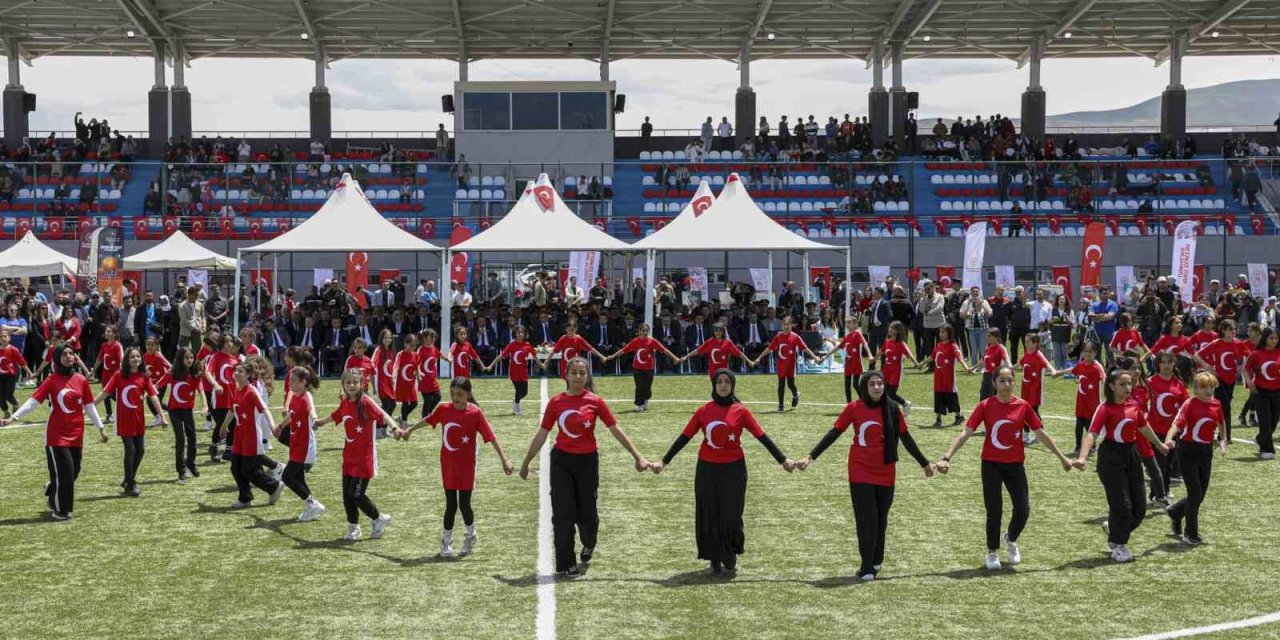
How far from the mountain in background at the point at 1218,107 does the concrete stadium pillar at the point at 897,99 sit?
91.0 m

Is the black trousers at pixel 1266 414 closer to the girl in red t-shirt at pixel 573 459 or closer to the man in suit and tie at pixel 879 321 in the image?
the girl in red t-shirt at pixel 573 459

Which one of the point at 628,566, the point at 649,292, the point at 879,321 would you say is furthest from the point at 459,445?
the point at 879,321

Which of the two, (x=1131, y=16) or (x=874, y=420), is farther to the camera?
(x=1131, y=16)

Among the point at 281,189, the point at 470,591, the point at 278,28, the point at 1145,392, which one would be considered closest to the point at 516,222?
the point at 281,189

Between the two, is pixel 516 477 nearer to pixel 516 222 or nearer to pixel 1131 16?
pixel 516 222

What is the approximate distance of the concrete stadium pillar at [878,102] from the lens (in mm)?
54094

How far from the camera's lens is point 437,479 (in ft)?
51.8

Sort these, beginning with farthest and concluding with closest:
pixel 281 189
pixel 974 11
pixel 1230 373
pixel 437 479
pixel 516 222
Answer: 1. pixel 974 11
2. pixel 281 189
3. pixel 516 222
4. pixel 1230 373
5. pixel 437 479

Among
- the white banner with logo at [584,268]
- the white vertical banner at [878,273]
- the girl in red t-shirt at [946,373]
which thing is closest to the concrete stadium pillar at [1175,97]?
the white vertical banner at [878,273]

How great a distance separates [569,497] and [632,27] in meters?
42.8

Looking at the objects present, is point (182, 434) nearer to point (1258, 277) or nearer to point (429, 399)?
point (429, 399)

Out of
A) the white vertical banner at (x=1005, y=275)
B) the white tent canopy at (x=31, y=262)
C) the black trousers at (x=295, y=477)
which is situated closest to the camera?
the black trousers at (x=295, y=477)

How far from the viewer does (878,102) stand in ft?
179

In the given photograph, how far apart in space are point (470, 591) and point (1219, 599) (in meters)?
5.18
